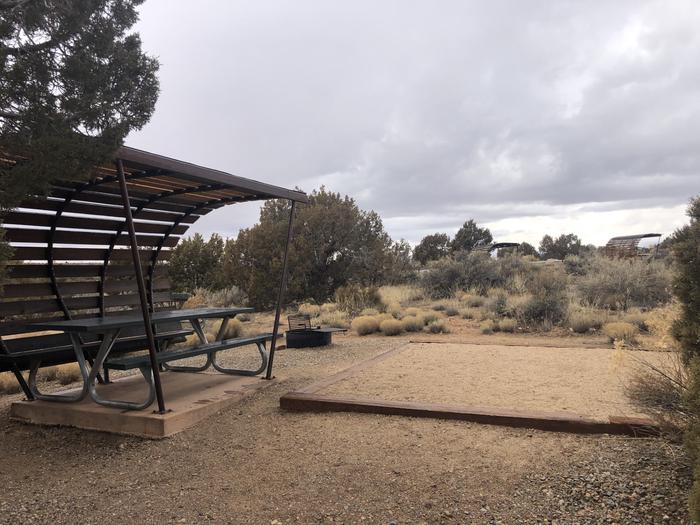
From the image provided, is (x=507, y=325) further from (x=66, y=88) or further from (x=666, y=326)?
(x=66, y=88)

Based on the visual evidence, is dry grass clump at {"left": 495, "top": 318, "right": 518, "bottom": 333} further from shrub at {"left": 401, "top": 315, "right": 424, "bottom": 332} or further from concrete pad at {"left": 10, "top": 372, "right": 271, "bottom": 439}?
concrete pad at {"left": 10, "top": 372, "right": 271, "bottom": 439}

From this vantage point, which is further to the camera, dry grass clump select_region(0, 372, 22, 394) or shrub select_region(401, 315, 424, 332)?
shrub select_region(401, 315, 424, 332)

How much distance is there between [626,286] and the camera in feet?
49.1

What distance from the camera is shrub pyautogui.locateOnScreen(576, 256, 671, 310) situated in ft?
46.8

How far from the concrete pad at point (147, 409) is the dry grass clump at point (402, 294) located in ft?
34.2

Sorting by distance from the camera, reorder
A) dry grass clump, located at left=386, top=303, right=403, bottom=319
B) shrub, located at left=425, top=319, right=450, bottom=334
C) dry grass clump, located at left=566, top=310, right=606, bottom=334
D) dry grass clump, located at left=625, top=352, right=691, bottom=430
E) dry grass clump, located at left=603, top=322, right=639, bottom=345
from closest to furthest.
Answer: dry grass clump, located at left=625, top=352, right=691, bottom=430, dry grass clump, located at left=603, top=322, right=639, bottom=345, dry grass clump, located at left=566, top=310, right=606, bottom=334, shrub, located at left=425, top=319, right=450, bottom=334, dry grass clump, located at left=386, top=303, right=403, bottom=319

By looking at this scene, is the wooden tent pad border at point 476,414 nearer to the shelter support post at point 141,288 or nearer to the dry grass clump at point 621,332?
the shelter support post at point 141,288

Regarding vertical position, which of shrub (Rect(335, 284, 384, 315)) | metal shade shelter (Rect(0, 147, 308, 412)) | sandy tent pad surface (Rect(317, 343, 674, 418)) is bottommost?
sandy tent pad surface (Rect(317, 343, 674, 418))

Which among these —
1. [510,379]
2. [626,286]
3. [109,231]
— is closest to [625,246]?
[626,286]

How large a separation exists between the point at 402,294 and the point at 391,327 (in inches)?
263

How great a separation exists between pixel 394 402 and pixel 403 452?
1112 millimetres

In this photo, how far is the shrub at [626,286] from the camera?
14273 millimetres

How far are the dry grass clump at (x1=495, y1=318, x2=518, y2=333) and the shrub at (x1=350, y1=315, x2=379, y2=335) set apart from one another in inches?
107

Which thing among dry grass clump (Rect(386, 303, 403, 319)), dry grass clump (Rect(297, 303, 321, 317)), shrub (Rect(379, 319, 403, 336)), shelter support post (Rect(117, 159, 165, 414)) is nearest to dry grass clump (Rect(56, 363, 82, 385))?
shelter support post (Rect(117, 159, 165, 414))
